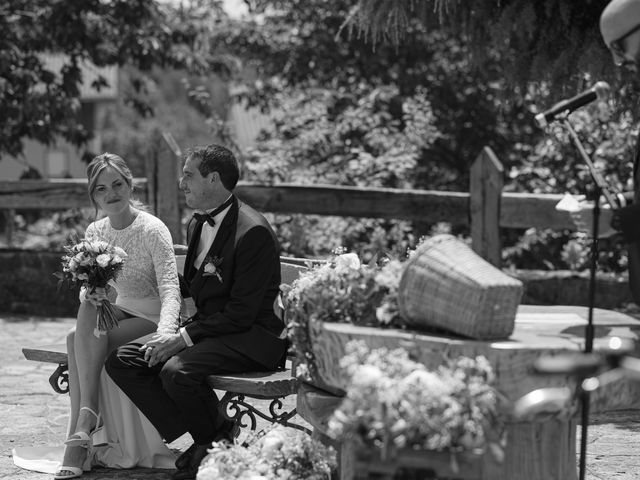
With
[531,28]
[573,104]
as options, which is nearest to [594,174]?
[573,104]

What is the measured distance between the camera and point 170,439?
505 centimetres

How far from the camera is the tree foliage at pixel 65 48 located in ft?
37.3

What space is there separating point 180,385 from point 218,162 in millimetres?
1080

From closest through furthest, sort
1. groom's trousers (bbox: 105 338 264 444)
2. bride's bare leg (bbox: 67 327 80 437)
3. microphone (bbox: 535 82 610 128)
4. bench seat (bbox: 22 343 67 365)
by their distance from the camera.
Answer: microphone (bbox: 535 82 610 128) → groom's trousers (bbox: 105 338 264 444) → bride's bare leg (bbox: 67 327 80 437) → bench seat (bbox: 22 343 67 365)

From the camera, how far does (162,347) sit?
4.96m

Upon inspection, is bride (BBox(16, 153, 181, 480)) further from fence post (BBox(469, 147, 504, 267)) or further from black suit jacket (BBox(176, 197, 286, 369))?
fence post (BBox(469, 147, 504, 267))

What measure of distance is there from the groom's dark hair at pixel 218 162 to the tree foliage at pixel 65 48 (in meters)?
6.61

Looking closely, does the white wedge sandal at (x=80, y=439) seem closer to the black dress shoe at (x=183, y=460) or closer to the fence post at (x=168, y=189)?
the black dress shoe at (x=183, y=460)

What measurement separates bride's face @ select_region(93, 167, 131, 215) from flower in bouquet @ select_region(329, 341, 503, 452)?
96.7 inches

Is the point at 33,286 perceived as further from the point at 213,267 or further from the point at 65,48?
the point at 213,267

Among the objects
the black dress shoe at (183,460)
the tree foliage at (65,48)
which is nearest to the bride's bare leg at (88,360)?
the black dress shoe at (183,460)

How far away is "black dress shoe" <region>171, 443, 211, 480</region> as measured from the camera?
4.99 m

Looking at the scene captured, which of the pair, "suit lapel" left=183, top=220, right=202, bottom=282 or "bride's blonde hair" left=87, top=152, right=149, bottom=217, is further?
"bride's blonde hair" left=87, top=152, right=149, bottom=217

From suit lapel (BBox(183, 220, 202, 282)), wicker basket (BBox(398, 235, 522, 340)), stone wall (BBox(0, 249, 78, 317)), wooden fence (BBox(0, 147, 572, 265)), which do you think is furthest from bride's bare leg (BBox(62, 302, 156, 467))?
stone wall (BBox(0, 249, 78, 317))
